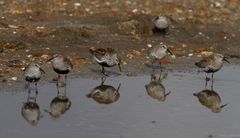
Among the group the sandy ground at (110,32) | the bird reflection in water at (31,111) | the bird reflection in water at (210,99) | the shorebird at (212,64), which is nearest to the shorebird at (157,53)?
the sandy ground at (110,32)

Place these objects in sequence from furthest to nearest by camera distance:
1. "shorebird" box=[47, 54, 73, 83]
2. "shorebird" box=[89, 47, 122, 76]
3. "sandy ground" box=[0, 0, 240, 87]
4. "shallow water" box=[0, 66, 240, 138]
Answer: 1. "sandy ground" box=[0, 0, 240, 87]
2. "shorebird" box=[89, 47, 122, 76]
3. "shorebird" box=[47, 54, 73, 83]
4. "shallow water" box=[0, 66, 240, 138]

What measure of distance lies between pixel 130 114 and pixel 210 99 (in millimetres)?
2583

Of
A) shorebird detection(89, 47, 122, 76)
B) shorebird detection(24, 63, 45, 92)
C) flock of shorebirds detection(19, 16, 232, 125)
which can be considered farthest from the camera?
shorebird detection(89, 47, 122, 76)

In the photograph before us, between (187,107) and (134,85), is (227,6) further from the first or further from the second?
(187,107)

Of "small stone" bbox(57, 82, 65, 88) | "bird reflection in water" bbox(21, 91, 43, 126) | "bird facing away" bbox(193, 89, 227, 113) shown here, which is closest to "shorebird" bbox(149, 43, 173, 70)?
"bird facing away" bbox(193, 89, 227, 113)

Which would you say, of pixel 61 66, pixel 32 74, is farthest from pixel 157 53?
pixel 32 74

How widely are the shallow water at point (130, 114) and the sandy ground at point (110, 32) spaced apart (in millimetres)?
1332

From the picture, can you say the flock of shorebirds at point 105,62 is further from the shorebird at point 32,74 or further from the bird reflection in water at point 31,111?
the bird reflection in water at point 31,111

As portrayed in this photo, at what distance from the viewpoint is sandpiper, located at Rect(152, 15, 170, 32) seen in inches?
888

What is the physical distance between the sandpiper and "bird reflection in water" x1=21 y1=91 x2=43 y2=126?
8.09 m

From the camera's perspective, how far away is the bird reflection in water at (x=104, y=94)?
613 inches

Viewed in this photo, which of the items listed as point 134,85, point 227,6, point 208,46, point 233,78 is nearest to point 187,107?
point 134,85

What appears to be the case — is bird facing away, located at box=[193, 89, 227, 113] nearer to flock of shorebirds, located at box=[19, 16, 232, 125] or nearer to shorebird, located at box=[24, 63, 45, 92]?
flock of shorebirds, located at box=[19, 16, 232, 125]

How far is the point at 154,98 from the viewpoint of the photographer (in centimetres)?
1593
